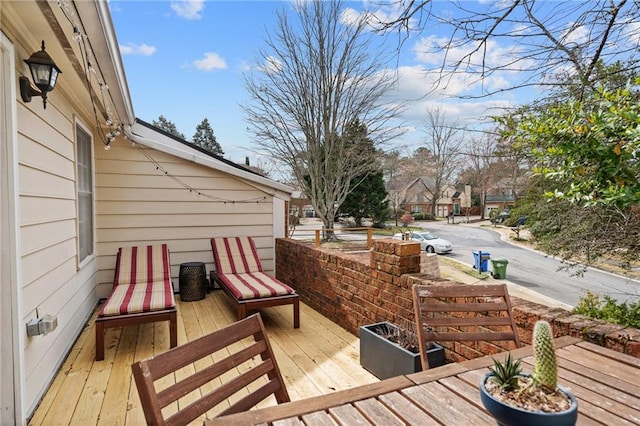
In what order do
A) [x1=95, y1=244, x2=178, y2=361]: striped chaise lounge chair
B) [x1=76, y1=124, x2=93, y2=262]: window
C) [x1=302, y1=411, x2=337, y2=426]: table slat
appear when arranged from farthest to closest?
[x1=76, y1=124, x2=93, y2=262]: window → [x1=95, y1=244, x2=178, y2=361]: striped chaise lounge chair → [x1=302, y1=411, x2=337, y2=426]: table slat

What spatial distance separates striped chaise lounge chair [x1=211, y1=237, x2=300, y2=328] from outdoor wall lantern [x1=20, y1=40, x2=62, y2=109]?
8.86 ft

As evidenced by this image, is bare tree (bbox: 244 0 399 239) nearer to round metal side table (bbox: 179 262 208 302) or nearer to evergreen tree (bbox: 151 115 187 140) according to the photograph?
round metal side table (bbox: 179 262 208 302)

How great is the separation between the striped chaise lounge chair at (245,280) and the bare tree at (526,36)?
2948 mm

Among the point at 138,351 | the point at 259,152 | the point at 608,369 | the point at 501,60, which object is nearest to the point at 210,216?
the point at 138,351

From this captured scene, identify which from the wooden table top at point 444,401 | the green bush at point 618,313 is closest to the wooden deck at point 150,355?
the wooden table top at point 444,401

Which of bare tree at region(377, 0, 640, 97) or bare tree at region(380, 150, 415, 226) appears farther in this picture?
bare tree at region(380, 150, 415, 226)

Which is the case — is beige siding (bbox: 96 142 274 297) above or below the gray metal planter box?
above

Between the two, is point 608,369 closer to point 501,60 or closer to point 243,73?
point 501,60

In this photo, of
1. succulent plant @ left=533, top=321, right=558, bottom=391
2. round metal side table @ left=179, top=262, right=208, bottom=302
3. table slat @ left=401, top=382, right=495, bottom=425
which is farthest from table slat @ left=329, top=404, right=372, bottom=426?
round metal side table @ left=179, top=262, right=208, bottom=302

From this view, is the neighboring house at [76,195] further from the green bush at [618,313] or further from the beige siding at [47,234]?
the green bush at [618,313]

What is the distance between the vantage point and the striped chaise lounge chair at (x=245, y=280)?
418 cm

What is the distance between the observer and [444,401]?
4.29 feet

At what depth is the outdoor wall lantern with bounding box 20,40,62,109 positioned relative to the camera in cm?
232

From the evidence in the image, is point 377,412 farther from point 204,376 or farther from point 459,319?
point 459,319
